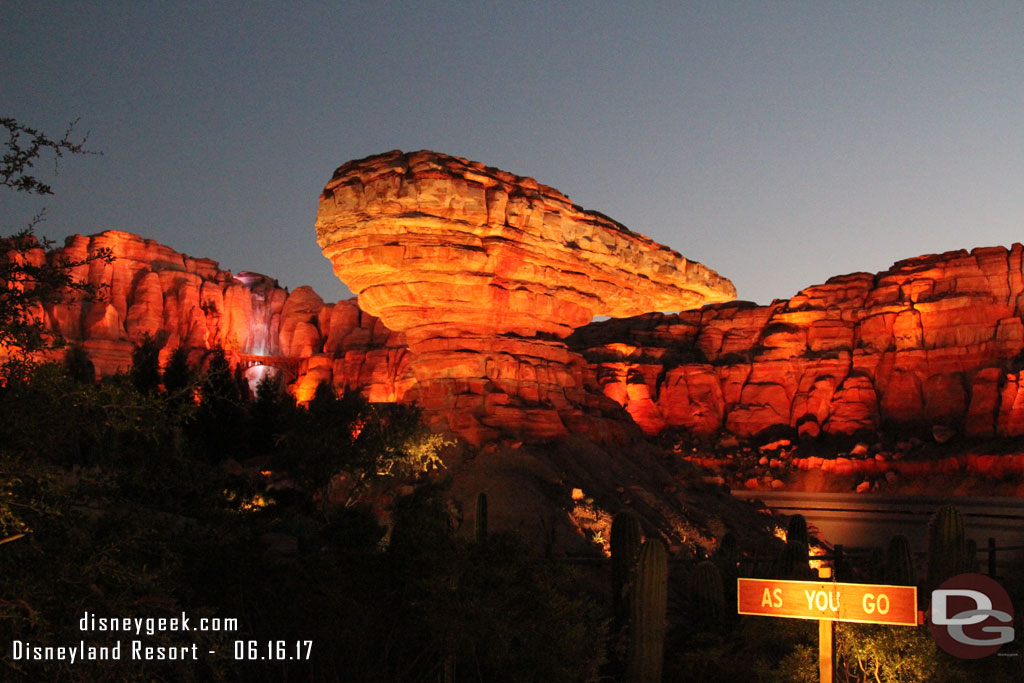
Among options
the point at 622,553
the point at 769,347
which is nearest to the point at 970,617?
the point at 622,553

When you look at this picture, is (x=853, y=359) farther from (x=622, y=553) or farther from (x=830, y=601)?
(x=830, y=601)

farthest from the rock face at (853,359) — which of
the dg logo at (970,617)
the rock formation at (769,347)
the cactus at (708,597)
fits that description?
the cactus at (708,597)

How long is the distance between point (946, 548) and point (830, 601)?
419 inches

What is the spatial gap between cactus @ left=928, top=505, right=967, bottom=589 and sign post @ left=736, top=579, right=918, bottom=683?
974 cm

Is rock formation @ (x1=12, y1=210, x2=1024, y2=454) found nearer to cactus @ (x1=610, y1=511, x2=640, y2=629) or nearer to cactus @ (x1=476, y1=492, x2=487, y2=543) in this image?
cactus @ (x1=610, y1=511, x2=640, y2=629)

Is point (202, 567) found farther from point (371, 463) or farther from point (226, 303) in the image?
point (226, 303)

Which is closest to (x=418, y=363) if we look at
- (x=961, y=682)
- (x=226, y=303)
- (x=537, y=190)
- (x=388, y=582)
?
(x=537, y=190)

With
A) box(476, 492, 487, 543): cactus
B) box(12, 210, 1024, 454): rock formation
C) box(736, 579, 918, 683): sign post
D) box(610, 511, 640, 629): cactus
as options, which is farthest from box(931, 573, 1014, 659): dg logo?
box(12, 210, 1024, 454): rock formation

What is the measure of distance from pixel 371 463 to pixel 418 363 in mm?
6338

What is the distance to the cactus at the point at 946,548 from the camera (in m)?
18.2

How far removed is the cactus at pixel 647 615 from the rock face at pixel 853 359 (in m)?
33.9

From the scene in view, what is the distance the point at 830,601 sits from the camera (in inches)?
367

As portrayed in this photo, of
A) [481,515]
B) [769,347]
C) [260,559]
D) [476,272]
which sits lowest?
[260,559]

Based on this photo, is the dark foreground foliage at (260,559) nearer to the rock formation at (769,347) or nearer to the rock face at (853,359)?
the rock formation at (769,347)
